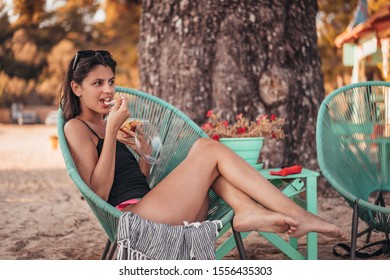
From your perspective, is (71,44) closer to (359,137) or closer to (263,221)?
(359,137)

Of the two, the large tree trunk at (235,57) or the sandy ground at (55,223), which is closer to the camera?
the sandy ground at (55,223)

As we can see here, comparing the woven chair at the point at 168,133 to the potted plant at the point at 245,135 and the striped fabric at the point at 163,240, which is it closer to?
the potted plant at the point at 245,135

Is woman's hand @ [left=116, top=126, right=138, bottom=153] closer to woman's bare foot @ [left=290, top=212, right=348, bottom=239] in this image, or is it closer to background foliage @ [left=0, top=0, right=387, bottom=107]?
woman's bare foot @ [left=290, top=212, right=348, bottom=239]

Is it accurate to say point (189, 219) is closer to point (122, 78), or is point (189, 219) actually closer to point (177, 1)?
point (177, 1)

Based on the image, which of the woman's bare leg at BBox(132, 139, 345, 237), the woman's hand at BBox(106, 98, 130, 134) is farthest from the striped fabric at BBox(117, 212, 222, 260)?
the woman's hand at BBox(106, 98, 130, 134)

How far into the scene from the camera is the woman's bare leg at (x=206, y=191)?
1840 millimetres

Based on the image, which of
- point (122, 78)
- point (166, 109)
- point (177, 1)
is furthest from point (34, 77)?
point (166, 109)

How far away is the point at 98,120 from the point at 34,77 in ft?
41.1

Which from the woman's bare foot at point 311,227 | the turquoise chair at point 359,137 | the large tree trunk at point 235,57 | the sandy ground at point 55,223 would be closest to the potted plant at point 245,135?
the turquoise chair at point 359,137

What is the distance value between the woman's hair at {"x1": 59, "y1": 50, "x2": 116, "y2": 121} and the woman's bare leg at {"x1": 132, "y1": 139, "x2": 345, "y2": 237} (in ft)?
1.49

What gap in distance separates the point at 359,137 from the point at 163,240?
119cm

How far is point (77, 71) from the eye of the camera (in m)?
2.00

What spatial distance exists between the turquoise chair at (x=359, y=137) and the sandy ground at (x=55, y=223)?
342 mm
